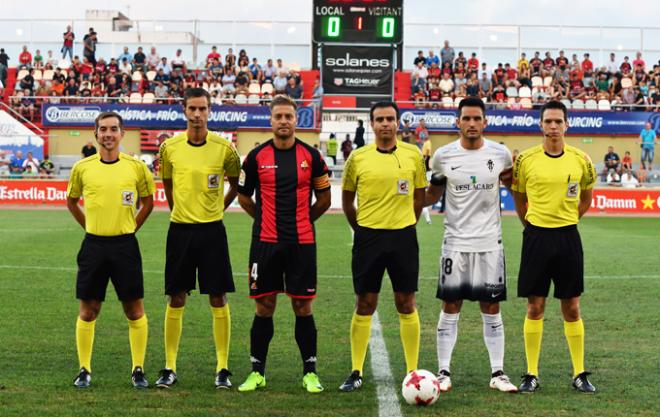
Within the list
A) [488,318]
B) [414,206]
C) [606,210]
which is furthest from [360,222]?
[606,210]

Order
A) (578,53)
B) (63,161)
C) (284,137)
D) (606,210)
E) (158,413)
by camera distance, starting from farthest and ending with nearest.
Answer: (578,53), (63,161), (606,210), (284,137), (158,413)

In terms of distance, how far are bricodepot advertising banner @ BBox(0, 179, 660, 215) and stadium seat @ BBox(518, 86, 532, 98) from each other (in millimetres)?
8003

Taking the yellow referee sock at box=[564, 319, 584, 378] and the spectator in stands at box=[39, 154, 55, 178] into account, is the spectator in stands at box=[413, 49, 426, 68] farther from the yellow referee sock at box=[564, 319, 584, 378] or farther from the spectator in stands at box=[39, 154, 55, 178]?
the yellow referee sock at box=[564, 319, 584, 378]

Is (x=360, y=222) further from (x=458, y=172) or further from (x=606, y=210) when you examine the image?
(x=606, y=210)

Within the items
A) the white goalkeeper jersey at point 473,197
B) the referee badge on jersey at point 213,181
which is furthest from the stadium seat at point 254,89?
the white goalkeeper jersey at point 473,197

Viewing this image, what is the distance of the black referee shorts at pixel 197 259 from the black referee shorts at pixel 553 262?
7.44 feet

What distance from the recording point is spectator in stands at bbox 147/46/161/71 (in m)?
37.8

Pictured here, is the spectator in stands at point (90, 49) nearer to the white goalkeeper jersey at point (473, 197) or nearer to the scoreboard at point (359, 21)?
the scoreboard at point (359, 21)

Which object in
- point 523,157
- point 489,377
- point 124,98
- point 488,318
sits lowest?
point 489,377

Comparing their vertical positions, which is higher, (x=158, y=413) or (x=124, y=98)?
(x=124, y=98)

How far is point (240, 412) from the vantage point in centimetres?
612

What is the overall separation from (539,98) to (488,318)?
99.6 ft

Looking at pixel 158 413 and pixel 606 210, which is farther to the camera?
pixel 606 210

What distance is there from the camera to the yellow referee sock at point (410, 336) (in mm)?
7035
